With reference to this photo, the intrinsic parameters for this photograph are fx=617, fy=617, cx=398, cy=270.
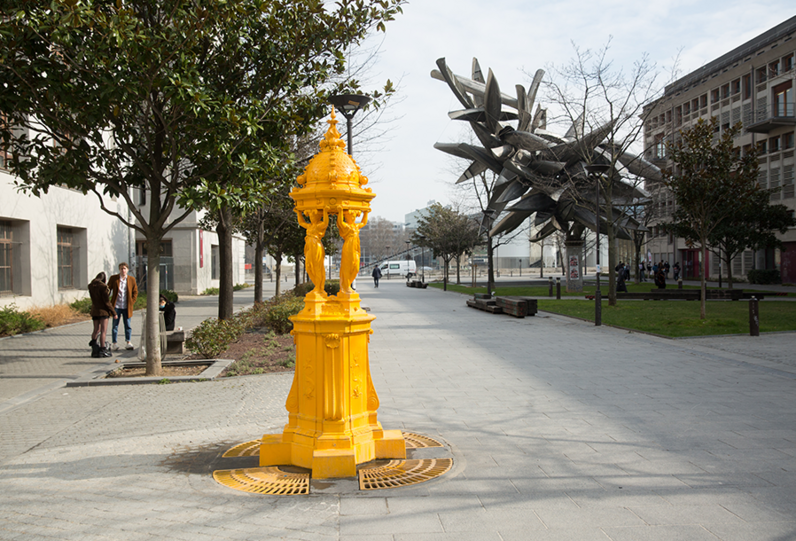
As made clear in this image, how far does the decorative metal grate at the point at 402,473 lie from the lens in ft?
15.2

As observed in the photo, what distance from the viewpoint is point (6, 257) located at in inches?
734

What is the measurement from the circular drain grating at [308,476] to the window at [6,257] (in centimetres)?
1674

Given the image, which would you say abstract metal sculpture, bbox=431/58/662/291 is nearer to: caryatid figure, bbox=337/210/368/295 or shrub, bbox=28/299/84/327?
shrub, bbox=28/299/84/327

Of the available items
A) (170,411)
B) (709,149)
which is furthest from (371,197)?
(709,149)

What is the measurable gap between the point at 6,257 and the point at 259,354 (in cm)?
1179

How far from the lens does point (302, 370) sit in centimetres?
508

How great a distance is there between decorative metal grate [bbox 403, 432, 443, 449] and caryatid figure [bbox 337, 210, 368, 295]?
156 cm

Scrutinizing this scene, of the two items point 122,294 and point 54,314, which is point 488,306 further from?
point 54,314

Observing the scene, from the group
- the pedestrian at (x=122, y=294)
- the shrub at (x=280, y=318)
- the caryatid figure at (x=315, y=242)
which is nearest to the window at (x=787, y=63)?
the shrub at (x=280, y=318)

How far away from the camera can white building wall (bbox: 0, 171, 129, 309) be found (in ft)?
60.8

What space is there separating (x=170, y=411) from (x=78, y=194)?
18590 millimetres

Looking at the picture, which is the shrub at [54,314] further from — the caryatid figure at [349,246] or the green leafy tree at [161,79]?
the caryatid figure at [349,246]

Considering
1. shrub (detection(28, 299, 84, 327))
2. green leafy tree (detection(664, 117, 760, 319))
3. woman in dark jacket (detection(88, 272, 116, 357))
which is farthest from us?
shrub (detection(28, 299, 84, 327))

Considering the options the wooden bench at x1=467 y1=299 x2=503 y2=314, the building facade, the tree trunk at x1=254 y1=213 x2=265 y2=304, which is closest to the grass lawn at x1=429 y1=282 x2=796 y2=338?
the wooden bench at x1=467 y1=299 x2=503 y2=314
